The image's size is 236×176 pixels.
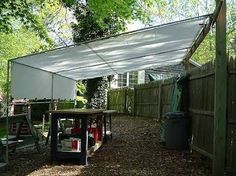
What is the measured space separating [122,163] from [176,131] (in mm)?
2468

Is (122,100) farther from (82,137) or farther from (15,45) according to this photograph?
(82,137)

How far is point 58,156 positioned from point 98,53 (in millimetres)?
2550

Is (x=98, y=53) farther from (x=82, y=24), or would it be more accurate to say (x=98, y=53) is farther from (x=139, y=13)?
(x=82, y=24)

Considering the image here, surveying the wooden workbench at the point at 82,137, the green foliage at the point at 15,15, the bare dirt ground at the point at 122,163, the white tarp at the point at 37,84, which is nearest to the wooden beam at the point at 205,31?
the bare dirt ground at the point at 122,163

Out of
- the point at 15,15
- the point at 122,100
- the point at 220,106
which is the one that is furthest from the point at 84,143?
the point at 122,100

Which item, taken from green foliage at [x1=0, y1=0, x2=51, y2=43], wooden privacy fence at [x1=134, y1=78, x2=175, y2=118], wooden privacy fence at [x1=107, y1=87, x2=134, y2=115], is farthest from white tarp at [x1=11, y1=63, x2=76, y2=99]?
wooden privacy fence at [x1=107, y1=87, x2=134, y2=115]

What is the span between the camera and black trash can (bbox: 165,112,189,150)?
994cm

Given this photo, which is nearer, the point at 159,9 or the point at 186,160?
the point at 186,160

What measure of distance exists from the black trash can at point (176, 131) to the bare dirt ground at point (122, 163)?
32 centimetres

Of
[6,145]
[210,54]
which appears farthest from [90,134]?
[210,54]

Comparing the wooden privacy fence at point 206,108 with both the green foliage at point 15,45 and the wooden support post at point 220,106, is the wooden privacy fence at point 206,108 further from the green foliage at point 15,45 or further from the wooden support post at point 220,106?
the green foliage at point 15,45

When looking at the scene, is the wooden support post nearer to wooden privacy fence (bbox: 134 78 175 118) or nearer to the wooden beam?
the wooden beam

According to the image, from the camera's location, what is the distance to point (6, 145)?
7727 millimetres

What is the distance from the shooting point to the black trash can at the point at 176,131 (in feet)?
32.6
